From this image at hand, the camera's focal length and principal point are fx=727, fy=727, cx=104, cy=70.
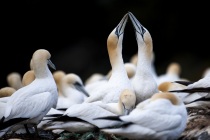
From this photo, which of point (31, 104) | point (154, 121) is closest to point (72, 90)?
point (31, 104)

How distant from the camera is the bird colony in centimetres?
855

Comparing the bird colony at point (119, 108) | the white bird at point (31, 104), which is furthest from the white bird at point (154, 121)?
the white bird at point (31, 104)

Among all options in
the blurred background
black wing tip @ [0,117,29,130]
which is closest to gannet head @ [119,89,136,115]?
black wing tip @ [0,117,29,130]

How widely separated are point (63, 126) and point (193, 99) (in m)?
2.12

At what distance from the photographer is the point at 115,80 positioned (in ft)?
34.7

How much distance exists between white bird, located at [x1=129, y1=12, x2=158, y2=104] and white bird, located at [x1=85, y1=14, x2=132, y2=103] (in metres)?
0.15

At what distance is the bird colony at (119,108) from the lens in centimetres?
855

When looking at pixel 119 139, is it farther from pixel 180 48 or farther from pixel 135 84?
pixel 180 48

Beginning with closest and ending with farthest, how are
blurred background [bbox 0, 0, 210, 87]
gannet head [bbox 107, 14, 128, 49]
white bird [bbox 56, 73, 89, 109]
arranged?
gannet head [bbox 107, 14, 128, 49] < white bird [bbox 56, 73, 89, 109] < blurred background [bbox 0, 0, 210, 87]

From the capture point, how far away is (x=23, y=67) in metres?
23.1

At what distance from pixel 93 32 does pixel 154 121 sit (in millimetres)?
15592

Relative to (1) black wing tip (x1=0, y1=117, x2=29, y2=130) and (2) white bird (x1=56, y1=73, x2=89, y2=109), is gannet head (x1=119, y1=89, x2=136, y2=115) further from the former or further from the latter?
(2) white bird (x1=56, y1=73, x2=89, y2=109)

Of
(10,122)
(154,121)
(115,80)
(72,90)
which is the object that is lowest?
(154,121)

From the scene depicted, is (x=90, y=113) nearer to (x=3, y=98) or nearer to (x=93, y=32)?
(x=3, y=98)
